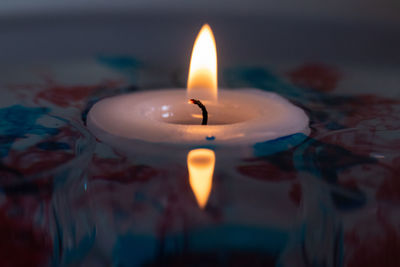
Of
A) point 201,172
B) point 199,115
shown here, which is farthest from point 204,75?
point 201,172

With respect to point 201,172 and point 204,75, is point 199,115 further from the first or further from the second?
point 201,172

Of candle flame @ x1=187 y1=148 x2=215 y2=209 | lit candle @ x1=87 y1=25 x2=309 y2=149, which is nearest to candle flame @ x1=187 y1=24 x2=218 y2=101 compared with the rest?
lit candle @ x1=87 y1=25 x2=309 y2=149

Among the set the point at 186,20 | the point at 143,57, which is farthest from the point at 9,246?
the point at 186,20

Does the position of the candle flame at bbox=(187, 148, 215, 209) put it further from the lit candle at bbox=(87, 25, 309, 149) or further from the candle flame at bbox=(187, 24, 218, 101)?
the candle flame at bbox=(187, 24, 218, 101)

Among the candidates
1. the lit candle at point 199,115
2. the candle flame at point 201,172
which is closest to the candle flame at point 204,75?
the lit candle at point 199,115

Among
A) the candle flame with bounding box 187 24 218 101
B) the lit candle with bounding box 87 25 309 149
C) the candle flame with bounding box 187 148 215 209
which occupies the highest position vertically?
the candle flame with bounding box 187 24 218 101

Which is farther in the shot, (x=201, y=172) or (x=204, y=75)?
(x=204, y=75)
